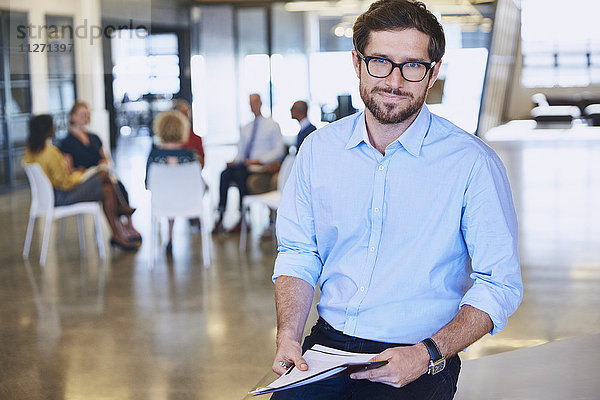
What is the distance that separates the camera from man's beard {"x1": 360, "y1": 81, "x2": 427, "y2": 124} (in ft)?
6.63

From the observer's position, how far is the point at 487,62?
58.0ft

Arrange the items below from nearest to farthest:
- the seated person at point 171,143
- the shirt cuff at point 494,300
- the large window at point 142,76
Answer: the shirt cuff at point 494,300
the seated person at point 171,143
the large window at point 142,76

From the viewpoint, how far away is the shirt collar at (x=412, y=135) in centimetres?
206

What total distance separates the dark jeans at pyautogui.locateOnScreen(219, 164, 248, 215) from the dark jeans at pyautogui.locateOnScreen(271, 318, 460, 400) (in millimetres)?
5895

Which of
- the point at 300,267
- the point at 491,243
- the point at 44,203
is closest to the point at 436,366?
the point at 491,243

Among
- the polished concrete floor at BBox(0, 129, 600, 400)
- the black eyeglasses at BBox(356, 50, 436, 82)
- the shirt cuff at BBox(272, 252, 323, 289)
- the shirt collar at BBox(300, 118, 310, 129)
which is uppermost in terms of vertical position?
the black eyeglasses at BBox(356, 50, 436, 82)

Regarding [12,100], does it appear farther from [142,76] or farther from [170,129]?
[170,129]

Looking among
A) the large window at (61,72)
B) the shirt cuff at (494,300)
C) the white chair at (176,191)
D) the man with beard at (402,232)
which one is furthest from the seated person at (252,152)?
the shirt cuff at (494,300)

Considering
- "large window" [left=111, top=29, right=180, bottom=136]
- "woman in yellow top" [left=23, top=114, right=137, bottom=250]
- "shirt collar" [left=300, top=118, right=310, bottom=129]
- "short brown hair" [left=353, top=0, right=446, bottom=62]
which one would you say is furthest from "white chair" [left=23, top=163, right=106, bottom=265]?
"short brown hair" [left=353, top=0, right=446, bottom=62]

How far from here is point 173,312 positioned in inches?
198

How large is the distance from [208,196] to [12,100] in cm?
317

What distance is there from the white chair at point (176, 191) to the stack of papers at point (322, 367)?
449 cm

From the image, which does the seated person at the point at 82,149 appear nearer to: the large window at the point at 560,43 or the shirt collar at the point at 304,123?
the shirt collar at the point at 304,123

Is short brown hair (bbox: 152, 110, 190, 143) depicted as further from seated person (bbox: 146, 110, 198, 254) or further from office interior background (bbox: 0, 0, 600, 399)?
office interior background (bbox: 0, 0, 600, 399)
